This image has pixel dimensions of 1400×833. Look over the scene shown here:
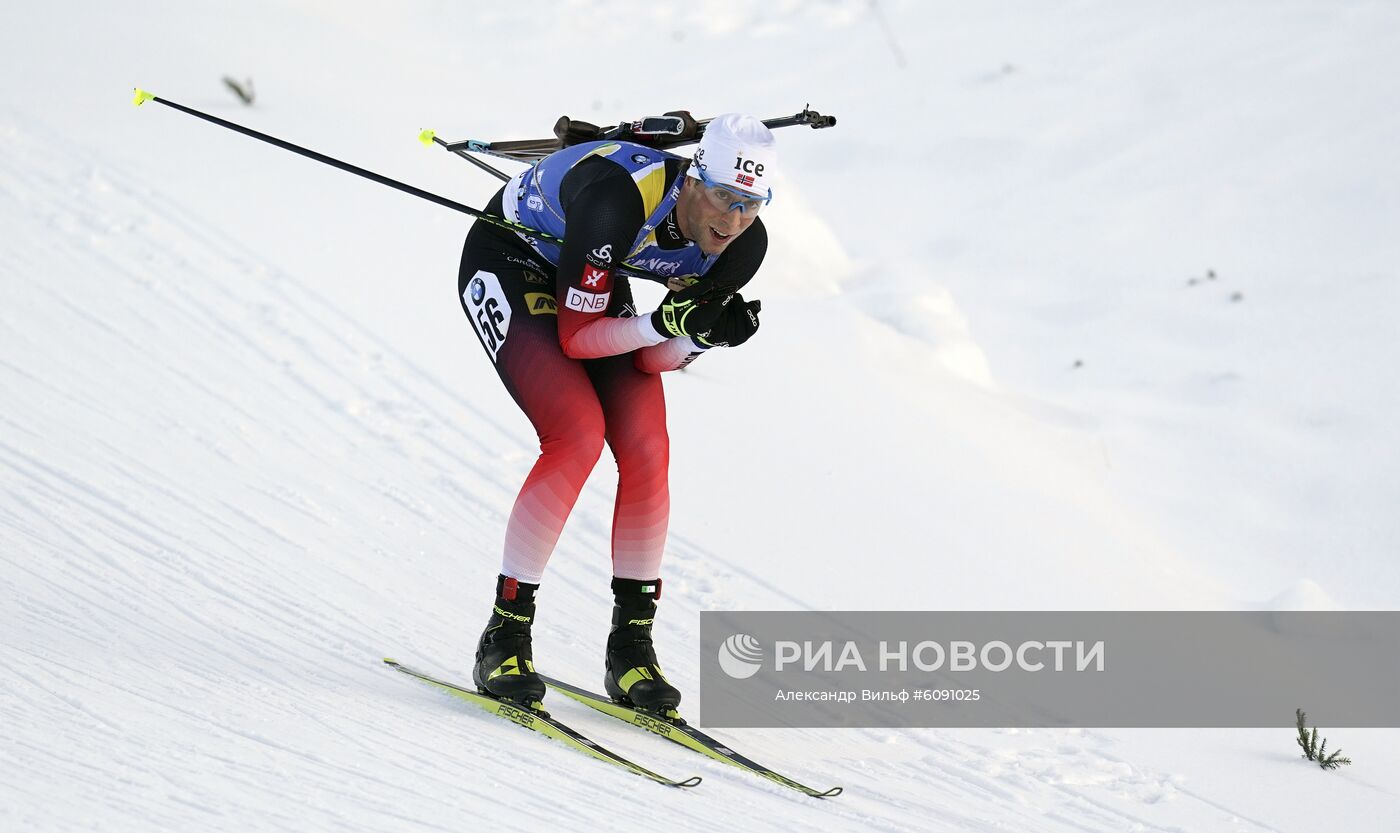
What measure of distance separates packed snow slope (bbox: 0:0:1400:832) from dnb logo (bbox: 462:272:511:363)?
0.96m

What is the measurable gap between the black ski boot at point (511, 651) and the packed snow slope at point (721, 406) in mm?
169

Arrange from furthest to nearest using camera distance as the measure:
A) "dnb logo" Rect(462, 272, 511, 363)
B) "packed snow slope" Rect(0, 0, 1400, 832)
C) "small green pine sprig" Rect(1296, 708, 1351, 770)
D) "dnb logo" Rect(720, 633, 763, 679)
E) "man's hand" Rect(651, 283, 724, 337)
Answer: "dnb logo" Rect(720, 633, 763, 679) → "small green pine sprig" Rect(1296, 708, 1351, 770) → "dnb logo" Rect(462, 272, 511, 363) → "packed snow slope" Rect(0, 0, 1400, 832) → "man's hand" Rect(651, 283, 724, 337)

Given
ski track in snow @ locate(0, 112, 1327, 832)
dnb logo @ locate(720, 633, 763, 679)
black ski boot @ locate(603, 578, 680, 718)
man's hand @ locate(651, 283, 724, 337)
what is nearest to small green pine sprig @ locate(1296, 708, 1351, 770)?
ski track in snow @ locate(0, 112, 1327, 832)

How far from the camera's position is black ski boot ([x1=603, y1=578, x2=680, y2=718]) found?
376 centimetres

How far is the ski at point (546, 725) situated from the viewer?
3.34 meters

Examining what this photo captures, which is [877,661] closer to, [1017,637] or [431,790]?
[1017,637]

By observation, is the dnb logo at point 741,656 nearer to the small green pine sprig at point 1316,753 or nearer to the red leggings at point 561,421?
the red leggings at point 561,421

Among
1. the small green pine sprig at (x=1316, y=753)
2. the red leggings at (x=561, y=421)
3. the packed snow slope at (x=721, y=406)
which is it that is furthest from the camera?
the small green pine sprig at (x=1316, y=753)

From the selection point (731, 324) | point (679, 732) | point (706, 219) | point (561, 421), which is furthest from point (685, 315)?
point (679, 732)

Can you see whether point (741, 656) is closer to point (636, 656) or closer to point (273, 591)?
point (636, 656)

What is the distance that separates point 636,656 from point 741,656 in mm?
921

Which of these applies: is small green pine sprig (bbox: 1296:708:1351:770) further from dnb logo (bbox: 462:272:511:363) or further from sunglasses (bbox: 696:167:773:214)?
dnb logo (bbox: 462:272:511:363)

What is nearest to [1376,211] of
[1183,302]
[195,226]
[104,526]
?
[1183,302]

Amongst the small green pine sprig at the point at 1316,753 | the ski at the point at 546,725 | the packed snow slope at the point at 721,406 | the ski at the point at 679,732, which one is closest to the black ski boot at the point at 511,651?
the ski at the point at 546,725
